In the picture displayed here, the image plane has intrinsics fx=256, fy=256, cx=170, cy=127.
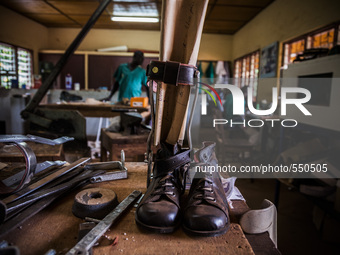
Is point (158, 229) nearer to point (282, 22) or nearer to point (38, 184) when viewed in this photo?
point (38, 184)

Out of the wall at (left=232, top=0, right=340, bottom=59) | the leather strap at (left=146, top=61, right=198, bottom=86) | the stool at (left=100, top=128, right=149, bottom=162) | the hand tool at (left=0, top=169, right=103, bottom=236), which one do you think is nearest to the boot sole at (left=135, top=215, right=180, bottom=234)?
Answer: the hand tool at (left=0, top=169, right=103, bottom=236)

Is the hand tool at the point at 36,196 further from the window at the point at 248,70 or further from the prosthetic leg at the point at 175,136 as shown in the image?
the window at the point at 248,70

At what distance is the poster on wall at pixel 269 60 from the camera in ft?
16.1

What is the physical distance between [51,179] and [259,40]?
608 centimetres

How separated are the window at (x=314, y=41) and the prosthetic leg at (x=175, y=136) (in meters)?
2.47

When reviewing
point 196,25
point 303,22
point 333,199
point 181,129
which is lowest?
point 333,199

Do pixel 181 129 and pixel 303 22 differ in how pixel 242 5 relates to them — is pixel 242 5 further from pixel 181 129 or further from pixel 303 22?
pixel 181 129

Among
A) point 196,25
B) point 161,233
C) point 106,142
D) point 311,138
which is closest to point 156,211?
point 161,233

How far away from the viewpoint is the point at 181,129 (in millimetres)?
914

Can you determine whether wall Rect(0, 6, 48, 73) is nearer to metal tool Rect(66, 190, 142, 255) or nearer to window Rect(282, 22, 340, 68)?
window Rect(282, 22, 340, 68)

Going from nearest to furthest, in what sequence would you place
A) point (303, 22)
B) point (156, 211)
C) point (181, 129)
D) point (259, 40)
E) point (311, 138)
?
point (156, 211) < point (181, 129) < point (311, 138) < point (303, 22) < point (259, 40)

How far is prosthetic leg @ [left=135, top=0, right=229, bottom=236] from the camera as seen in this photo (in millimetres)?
587

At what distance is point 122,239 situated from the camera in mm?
565

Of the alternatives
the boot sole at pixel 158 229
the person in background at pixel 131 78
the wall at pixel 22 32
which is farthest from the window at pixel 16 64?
the boot sole at pixel 158 229
